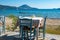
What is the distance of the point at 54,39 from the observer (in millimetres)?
7375

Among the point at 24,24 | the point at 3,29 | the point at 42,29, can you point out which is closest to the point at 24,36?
the point at 24,24

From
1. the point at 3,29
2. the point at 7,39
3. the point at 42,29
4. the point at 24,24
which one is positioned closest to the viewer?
the point at 24,24

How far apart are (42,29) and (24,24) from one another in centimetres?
163

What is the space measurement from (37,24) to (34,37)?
55 centimetres

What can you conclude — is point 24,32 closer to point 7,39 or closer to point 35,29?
point 35,29

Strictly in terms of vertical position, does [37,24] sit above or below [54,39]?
above

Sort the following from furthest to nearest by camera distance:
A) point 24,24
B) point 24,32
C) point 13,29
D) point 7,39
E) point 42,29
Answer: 1. point 13,29
2. point 42,29
3. point 7,39
4. point 24,32
5. point 24,24

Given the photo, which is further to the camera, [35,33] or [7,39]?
[7,39]

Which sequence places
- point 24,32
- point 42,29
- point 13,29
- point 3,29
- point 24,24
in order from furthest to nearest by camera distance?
point 13,29 < point 3,29 < point 42,29 < point 24,32 < point 24,24

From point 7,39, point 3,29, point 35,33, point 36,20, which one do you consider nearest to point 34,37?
point 35,33

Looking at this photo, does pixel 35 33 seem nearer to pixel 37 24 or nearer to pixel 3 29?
pixel 37 24

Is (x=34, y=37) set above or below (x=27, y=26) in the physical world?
below

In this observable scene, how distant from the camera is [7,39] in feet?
23.2

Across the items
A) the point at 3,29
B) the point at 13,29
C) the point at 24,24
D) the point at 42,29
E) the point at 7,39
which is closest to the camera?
the point at 24,24
